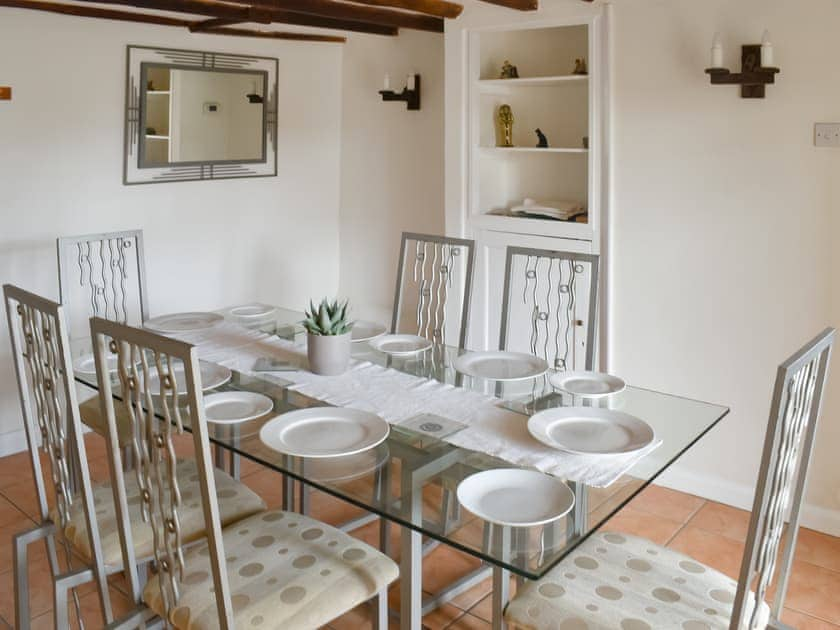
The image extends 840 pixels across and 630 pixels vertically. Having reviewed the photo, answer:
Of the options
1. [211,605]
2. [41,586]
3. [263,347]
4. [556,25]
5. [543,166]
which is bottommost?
[41,586]

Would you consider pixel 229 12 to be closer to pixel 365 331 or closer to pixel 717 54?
pixel 365 331

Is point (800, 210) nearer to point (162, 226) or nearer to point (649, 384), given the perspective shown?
point (649, 384)

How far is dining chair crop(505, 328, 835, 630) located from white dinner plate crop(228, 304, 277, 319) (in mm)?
1662

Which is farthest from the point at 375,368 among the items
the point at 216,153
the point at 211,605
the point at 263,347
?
the point at 216,153

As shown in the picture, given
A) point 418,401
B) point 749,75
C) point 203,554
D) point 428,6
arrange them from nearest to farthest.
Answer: point 203,554
point 418,401
point 749,75
point 428,6

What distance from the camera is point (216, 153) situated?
171 inches

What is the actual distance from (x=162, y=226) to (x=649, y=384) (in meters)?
2.52

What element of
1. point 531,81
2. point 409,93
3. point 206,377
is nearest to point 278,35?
point 409,93

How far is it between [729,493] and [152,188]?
3055mm

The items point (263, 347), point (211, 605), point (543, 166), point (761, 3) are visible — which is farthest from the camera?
point (543, 166)

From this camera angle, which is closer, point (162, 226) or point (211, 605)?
point (211, 605)

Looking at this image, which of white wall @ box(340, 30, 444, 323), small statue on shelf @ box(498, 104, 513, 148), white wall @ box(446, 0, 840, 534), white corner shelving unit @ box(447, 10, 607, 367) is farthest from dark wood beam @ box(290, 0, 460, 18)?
white wall @ box(340, 30, 444, 323)

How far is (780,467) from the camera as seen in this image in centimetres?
163

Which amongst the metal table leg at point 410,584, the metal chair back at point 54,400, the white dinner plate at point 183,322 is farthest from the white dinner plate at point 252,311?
the metal table leg at point 410,584
